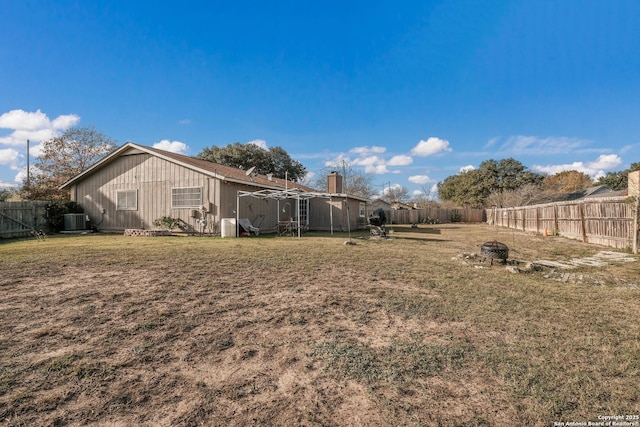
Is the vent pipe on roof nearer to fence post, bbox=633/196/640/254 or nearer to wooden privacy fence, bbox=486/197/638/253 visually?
wooden privacy fence, bbox=486/197/638/253

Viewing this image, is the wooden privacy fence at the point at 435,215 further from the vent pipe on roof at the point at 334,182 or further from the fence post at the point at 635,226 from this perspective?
the fence post at the point at 635,226

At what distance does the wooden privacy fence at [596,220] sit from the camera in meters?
8.37

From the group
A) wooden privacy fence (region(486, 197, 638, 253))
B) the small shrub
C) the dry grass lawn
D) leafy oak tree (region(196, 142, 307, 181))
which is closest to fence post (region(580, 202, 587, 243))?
wooden privacy fence (region(486, 197, 638, 253))

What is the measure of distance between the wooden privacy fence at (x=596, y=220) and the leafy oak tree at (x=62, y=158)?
30.3m

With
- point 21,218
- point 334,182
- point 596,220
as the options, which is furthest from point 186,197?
point 596,220

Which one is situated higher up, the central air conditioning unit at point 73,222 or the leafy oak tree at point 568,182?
the leafy oak tree at point 568,182

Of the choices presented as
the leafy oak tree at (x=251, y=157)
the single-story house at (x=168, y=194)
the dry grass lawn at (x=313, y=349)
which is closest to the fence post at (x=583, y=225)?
the dry grass lawn at (x=313, y=349)

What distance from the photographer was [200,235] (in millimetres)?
12695

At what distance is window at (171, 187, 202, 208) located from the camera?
12.9 meters

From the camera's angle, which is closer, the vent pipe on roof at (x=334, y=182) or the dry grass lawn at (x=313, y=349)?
the dry grass lawn at (x=313, y=349)

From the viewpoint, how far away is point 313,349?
104 inches

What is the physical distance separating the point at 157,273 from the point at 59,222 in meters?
12.9

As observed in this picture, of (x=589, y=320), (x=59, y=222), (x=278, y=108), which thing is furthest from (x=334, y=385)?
(x=278, y=108)

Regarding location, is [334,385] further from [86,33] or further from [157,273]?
[86,33]
